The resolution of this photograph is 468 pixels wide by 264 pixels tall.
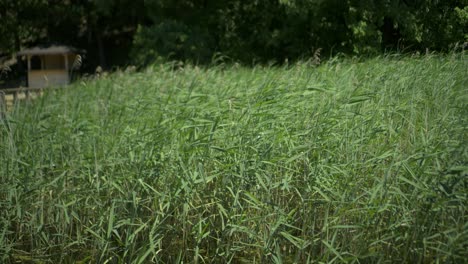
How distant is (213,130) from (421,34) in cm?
667

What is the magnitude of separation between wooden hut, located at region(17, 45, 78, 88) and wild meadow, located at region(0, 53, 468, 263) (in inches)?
583

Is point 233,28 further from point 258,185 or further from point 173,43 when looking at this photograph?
point 258,185

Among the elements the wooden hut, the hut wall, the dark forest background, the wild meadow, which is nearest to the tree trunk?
the dark forest background

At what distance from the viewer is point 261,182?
12.7 ft

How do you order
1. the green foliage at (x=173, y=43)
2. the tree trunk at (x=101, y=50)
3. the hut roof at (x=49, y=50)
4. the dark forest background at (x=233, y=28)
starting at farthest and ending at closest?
the tree trunk at (x=101, y=50)
the hut roof at (x=49, y=50)
the green foliage at (x=173, y=43)
the dark forest background at (x=233, y=28)

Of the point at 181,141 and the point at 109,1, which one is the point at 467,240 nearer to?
the point at 181,141

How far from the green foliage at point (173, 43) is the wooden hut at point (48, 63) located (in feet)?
15.0

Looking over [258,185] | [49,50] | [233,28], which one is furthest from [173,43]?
[258,185]

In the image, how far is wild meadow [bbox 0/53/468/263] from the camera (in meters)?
3.58

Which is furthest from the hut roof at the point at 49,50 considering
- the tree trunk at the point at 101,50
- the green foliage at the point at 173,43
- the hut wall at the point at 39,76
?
the green foliage at the point at 173,43

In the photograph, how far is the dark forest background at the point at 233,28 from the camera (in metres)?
10.3

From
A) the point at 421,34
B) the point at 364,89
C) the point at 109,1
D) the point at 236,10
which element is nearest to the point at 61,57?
the point at 109,1

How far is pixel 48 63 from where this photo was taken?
20.4 metres

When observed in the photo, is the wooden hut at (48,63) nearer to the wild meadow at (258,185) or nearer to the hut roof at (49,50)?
the hut roof at (49,50)
